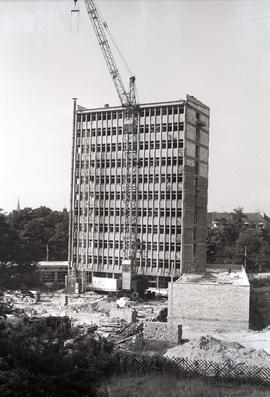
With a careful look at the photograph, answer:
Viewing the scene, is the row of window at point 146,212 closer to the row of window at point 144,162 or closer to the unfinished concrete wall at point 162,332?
the row of window at point 144,162

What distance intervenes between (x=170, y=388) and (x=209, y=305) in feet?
86.8

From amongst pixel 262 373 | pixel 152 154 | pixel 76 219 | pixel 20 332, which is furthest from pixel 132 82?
pixel 20 332

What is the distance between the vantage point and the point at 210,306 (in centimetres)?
4434

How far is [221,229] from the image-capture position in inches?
3841

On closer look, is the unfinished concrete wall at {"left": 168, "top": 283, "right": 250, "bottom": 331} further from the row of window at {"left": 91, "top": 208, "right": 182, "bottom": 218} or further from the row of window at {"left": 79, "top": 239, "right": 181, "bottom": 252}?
the row of window at {"left": 91, "top": 208, "right": 182, "bottom": 218}

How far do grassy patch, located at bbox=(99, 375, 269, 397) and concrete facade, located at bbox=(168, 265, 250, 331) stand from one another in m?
23.5

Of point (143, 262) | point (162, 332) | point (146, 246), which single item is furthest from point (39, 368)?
point (143, 262)

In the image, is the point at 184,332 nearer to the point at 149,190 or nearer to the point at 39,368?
the point at 149,190

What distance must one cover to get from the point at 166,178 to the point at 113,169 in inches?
325

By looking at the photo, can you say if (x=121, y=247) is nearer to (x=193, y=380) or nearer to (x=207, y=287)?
(x=207, y=287)

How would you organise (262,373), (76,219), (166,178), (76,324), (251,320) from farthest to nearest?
(76,219)
(166,178)
(251,320)
(76,324)
(262,373)

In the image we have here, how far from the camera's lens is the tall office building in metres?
66.9

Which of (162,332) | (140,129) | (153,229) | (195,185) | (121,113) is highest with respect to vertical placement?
(121,113)

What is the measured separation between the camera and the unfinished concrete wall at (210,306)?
4338 centimetres
